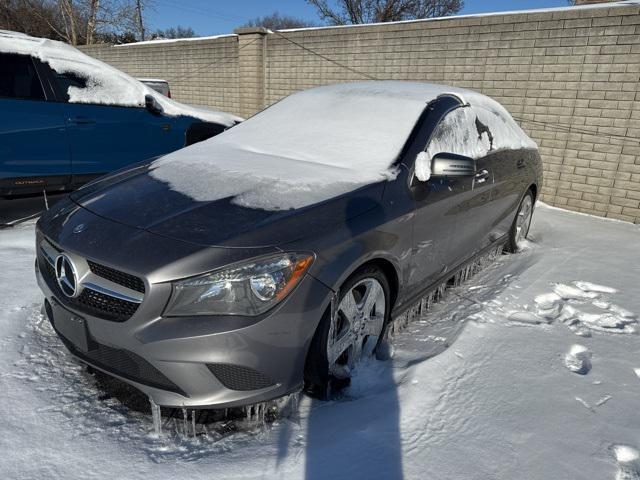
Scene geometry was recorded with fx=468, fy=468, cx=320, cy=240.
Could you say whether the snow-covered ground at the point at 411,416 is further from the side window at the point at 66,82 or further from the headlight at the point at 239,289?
the side window at the point at 66,82

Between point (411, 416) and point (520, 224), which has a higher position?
point (520, 224)

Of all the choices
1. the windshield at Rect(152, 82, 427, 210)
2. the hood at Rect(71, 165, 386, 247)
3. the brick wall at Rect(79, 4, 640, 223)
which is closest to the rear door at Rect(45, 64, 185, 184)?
the windshield at Rect(152, 82, 427, 210)

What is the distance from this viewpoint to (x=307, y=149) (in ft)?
9.60

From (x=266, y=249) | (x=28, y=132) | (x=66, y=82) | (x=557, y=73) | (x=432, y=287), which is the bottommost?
(x=432, y=287)

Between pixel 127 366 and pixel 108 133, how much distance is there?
12.5 feet

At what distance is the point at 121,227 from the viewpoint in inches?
77.6

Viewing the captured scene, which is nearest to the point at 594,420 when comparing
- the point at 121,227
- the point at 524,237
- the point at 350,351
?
the point at 350,351

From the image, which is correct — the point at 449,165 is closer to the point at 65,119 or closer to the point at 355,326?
the point at 355,326

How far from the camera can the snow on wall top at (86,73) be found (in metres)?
4.45

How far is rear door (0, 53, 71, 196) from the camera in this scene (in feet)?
13.8

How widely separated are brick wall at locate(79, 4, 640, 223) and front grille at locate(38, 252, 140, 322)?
608cm

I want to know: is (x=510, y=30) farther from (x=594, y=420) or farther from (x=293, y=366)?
(x=293, y=366)

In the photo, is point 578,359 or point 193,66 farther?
point 193,66

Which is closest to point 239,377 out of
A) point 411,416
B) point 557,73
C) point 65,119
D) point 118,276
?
point 118,276
